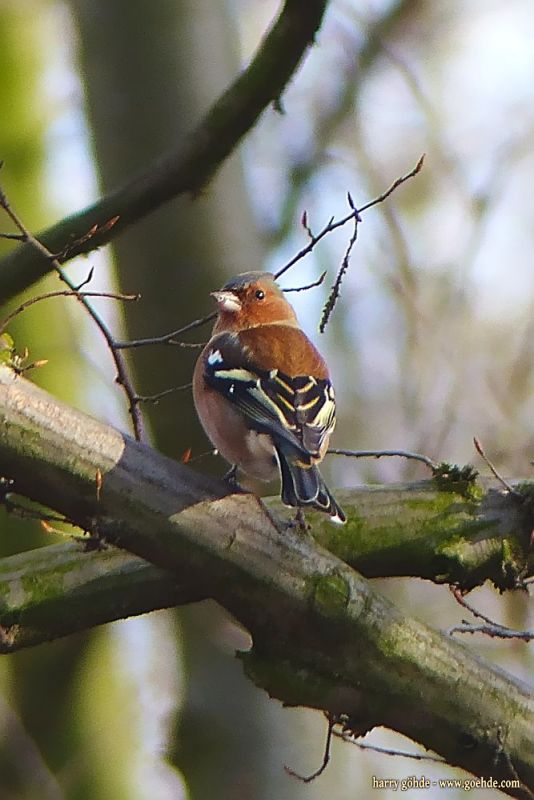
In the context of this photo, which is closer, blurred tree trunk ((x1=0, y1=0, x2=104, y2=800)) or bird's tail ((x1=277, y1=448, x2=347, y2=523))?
bird's tail ((x1=277, y1=448, x2=347, y2=523))

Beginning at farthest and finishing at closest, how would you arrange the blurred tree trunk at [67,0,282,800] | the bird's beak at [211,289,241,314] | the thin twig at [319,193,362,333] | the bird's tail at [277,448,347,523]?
the blurred tree trunk at [67,0,282,800], the bird's beak at [211,289,241,314], the thin twig at [319,193,362,333], the bird's tail at [277,448,347,523]

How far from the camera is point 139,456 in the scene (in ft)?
8.38

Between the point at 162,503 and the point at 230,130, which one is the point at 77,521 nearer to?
the point at 162,503

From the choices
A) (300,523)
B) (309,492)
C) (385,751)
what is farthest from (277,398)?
(385,751)

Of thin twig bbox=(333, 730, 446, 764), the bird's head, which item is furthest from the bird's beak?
thin twig bbox=(333, 730, 446, 764)

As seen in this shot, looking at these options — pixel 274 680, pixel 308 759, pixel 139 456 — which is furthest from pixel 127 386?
pixel 308 759

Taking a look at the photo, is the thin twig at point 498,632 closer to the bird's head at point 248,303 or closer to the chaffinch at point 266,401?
the chaffinch at point 266,401

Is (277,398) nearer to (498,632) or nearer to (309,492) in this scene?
(309,492)

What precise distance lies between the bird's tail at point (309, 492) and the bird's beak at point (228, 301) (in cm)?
155

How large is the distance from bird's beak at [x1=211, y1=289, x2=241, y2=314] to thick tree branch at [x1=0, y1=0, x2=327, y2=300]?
1.11 m

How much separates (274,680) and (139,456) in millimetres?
635

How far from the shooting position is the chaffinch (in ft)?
12.3

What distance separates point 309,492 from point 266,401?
38.4 inches

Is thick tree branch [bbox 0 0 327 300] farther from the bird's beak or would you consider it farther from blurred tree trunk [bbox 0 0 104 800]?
blurred tree trunk [bbox 0 0 104 800]
